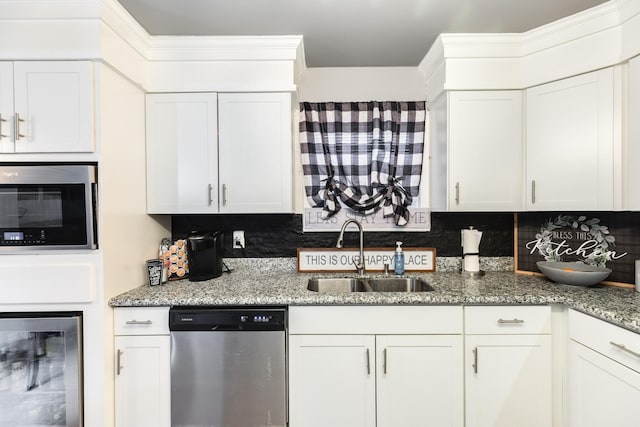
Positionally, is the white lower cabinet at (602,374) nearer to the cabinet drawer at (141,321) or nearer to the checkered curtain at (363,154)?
the checkered curtain at (363,154)

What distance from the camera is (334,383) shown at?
5.59ft

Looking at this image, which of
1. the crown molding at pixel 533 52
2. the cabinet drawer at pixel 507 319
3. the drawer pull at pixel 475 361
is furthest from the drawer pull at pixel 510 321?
the crown molding at pixel 533 52

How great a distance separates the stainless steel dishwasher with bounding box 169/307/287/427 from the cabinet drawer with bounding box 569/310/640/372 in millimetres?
1402

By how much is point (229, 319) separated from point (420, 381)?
1000mm

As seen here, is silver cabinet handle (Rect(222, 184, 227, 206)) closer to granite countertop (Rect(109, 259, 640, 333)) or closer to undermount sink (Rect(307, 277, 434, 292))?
granite countertop (Rect(109, 259, 640, 333))

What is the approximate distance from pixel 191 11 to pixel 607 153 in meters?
2.29

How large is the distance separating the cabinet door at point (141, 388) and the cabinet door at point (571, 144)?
7.36 feet

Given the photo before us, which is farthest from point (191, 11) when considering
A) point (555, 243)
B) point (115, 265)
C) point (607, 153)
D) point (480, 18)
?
point (555, 243)

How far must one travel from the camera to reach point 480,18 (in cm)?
185

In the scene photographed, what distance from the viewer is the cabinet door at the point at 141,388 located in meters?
1.71

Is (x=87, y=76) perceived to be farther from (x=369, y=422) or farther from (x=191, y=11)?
(x=369, y=422)

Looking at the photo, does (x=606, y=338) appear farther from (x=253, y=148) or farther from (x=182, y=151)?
(x=182, y=151)

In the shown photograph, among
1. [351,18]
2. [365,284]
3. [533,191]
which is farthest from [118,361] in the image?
[533,191]

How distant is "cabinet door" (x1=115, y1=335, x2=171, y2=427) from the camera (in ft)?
5.59
